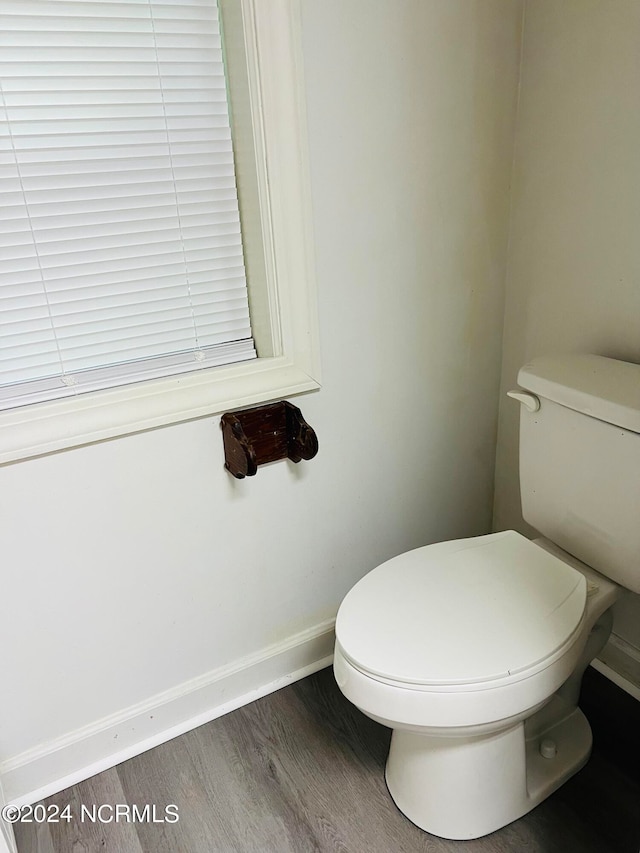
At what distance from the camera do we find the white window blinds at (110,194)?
3.65 ft

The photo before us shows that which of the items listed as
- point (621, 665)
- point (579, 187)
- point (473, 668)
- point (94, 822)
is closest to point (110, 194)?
point (579, 187)

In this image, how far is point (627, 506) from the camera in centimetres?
119

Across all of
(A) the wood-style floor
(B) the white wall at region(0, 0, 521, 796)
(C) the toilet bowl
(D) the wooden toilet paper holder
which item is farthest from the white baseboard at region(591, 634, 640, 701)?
(D) the wooden toilet paper holder

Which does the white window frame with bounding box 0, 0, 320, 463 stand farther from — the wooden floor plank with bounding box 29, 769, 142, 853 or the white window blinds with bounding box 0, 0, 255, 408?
the wooden floor plank with bounding box 29, 769, 142, 853

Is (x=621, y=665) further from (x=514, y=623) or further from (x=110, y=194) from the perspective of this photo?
(x=110, y=194)

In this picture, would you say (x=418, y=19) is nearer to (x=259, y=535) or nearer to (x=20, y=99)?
(x=20, y=99)

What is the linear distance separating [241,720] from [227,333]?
91cm

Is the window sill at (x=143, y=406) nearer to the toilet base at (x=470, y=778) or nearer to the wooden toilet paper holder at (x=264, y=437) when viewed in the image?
the wooden toilet paper holder at (x=264, y=437)

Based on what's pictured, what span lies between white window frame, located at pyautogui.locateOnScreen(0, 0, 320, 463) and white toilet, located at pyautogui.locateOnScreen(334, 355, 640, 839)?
18.3 inches

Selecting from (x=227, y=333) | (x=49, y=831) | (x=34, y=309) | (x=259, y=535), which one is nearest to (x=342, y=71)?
(x=227, y=333)

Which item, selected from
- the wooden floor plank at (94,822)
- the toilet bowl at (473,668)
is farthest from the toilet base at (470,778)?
the wooden floor plank at (94,822)

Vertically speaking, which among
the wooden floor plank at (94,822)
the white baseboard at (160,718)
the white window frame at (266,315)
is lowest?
the wooden floor plank at (94,822)

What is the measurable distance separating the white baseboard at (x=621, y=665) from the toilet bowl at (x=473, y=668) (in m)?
0.19

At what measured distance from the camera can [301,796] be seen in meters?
1.36
